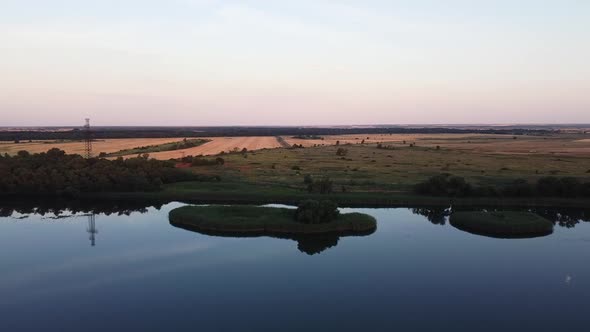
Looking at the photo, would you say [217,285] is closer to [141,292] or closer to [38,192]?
[141,292]

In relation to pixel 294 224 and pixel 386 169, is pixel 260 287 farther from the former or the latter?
pixel 386 169

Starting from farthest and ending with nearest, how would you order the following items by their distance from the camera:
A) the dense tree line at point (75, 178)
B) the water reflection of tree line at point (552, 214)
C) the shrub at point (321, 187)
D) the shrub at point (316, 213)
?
the dense tree line at point (75, 178) → the shrub at point (321, 187) → the water reflection of tree line at point (552, 214) → the shrub at point (316, 213)

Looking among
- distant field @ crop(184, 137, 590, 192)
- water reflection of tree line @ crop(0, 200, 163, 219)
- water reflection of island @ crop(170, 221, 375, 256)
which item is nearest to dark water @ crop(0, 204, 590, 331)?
water reflection of island @ crop(170, 221, 375, 256)

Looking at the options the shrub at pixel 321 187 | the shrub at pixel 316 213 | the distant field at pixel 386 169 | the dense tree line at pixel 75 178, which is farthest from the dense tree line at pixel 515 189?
the dense tree line at pixel 75 178

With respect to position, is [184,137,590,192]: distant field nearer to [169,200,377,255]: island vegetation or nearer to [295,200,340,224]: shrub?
[169,200,377,255]: island vegetation

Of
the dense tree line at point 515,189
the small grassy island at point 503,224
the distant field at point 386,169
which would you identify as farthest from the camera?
the distant field at point 386,169

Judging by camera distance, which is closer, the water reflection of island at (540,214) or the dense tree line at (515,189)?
the water reflection of island at (540,214)

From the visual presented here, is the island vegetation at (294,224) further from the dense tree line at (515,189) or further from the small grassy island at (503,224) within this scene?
the dense tree line at (515,189)
